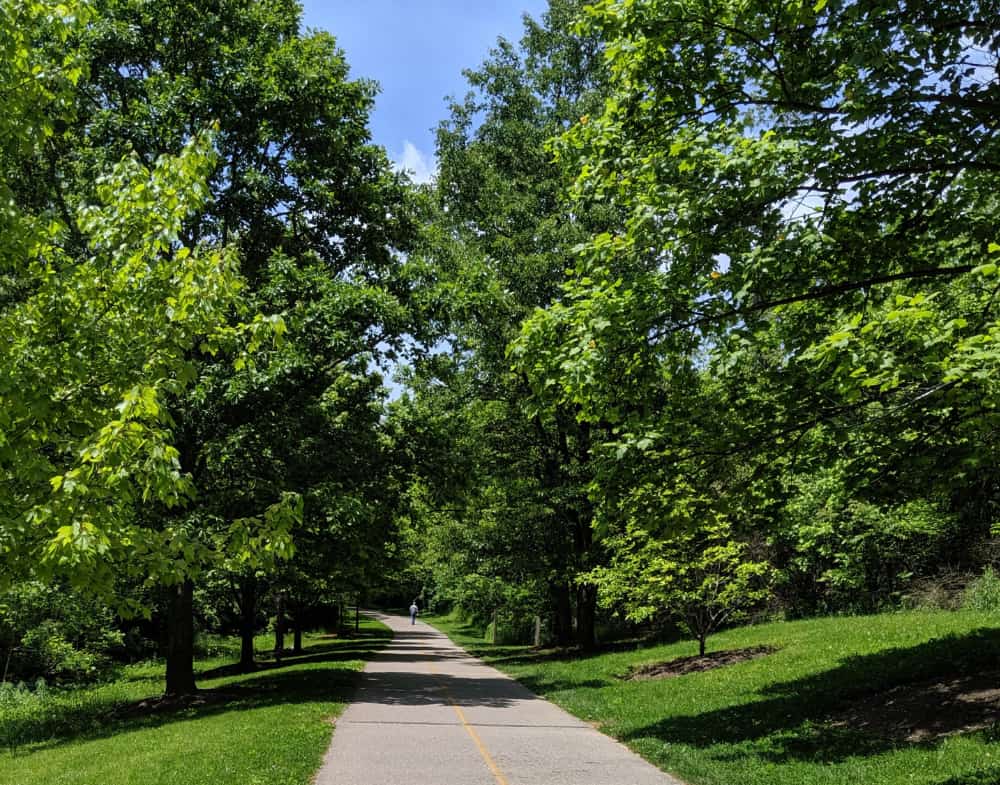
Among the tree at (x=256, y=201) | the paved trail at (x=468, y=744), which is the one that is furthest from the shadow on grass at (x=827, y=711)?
the tree at (x=256, y=201)

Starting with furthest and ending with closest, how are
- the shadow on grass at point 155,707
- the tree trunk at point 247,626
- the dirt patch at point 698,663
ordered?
the tree trunk at point 247,626 → the dirt patch at point 698,663 → the shadow on grass at point 155,707

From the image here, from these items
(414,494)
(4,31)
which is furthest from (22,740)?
(4,31)

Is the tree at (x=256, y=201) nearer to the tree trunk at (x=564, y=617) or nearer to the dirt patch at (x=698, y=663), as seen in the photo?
the dirt patch at (x=698, y=663)

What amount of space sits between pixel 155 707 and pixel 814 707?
13.0 metres

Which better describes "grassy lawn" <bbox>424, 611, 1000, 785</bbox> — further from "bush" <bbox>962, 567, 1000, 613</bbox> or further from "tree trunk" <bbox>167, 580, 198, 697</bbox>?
"tree trunk" <bbox>167, 580, 198, 697</bbox>

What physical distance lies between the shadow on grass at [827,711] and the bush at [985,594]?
14.9 ft

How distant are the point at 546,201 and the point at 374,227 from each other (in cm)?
859

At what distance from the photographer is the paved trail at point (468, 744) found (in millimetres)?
9180

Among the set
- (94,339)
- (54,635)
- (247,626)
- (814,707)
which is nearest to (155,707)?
(54,635)

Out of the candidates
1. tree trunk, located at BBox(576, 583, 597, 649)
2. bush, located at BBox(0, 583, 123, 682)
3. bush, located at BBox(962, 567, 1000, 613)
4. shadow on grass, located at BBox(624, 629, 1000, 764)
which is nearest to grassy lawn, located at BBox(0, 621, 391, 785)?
bush, located at BBox(0, 583, 123, 682)

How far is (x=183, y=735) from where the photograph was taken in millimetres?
12375

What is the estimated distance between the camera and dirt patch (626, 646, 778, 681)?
58.7 feet

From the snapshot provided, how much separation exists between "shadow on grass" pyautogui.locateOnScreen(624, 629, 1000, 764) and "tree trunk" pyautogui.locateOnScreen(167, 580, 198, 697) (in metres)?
10.5

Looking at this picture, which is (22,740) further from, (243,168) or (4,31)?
(4,31)
